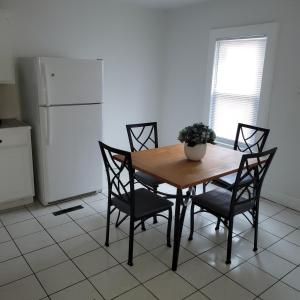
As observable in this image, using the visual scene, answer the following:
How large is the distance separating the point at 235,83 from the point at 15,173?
2.79 m

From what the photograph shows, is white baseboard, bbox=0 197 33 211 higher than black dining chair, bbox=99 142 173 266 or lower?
lower

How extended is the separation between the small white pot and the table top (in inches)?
1.7

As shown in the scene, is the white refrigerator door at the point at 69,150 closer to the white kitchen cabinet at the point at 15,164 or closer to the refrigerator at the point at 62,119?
the refrigerator at the point at 62,119

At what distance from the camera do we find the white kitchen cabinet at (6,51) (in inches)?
114

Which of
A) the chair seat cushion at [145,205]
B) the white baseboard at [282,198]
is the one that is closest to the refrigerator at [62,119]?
the chair seat cushion at [145,205]

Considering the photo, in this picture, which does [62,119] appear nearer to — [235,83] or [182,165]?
[182,165]

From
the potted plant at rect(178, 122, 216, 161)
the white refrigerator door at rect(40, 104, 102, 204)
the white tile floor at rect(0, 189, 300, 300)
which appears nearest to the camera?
the white tile floor at rect(0, 189, 300, 300)

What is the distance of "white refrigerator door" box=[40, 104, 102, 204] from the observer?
10.2ft

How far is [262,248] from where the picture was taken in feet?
8.69

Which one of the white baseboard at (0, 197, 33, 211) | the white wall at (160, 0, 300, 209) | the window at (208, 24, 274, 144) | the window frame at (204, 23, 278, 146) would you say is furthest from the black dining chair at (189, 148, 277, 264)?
the white baseboard at (0, 197, 33, 211)

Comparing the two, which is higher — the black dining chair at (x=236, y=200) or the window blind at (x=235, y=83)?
the window blind at (x=235, y=83)

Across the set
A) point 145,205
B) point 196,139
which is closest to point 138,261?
point 145,205

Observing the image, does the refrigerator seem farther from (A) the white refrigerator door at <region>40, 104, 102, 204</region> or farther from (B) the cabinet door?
(B) the cabinet door

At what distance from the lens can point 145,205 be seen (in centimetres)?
242
